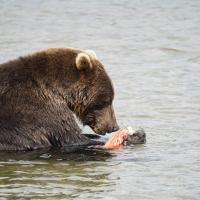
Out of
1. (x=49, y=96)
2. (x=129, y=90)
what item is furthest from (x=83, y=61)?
(x=129, y=90)

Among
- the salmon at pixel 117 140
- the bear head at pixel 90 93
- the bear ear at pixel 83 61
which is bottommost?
the salmon at pixel 117 140

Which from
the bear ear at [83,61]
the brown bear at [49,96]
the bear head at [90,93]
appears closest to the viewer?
the brown bear at [49,96]

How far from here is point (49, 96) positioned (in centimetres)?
1088

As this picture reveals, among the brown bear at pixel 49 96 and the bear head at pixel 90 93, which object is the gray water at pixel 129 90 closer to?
the brown bear at pixel 49 96

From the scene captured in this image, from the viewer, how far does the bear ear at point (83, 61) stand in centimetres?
1092

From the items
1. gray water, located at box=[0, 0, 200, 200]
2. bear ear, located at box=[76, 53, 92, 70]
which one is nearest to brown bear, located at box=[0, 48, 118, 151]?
bear ear, located at box=[76, 53, 92, 70]

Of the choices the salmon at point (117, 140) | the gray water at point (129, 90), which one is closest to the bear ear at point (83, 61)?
the salmon at point (117, 140)

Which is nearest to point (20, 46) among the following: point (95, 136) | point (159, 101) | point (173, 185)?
point (159, 101)

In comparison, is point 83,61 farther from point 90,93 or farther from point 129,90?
point 129,90

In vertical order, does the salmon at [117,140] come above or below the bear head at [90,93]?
below

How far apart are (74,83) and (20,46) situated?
6936 millimetres

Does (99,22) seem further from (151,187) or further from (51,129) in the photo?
(151,187)

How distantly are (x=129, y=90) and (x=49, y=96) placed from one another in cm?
397

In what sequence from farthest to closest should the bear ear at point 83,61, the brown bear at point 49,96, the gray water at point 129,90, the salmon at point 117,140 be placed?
1. the salmon at point 117,140
2. the bear ear at point 83,61
3. the brown bear at point 49,96
4. the gray water at point 129,90
